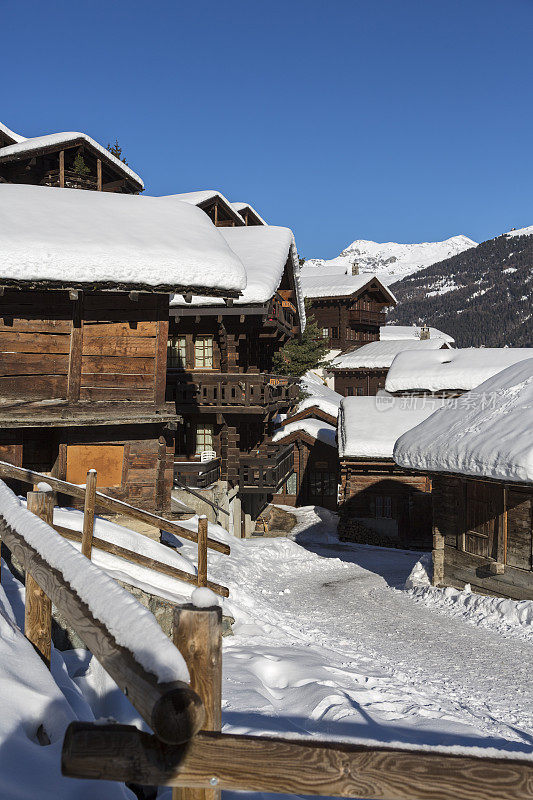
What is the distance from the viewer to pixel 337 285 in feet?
182

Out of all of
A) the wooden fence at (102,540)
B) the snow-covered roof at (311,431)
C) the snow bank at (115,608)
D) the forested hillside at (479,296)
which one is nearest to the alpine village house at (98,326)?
the wooden fence at (102,540)

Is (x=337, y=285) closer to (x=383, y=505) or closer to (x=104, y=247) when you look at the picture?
(x=383, y=505)

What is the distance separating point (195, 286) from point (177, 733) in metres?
11.3

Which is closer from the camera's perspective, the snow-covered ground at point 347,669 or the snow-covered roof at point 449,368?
the snow-covered ground at point 347,669

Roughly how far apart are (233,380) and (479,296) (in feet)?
447

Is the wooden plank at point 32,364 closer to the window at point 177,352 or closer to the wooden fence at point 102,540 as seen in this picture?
the wooden fence at point 102,540

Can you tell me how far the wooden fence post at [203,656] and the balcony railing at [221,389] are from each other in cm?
1969

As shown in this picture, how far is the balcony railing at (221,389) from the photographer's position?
72.4 feet

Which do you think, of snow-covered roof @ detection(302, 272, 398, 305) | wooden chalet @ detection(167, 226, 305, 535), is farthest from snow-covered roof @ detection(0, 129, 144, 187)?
snow-covered roof @ detection(302, 272, 398, 305)

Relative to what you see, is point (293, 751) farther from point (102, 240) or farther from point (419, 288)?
point (419, 288)

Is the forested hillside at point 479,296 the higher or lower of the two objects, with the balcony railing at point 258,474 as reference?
higher

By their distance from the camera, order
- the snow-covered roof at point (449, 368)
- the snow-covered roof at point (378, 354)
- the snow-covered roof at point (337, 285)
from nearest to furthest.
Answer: the snow-covered roof at point (449, 368) < the snow-covered roof at point (378, 354) < the snow-covered roof at point (337, 285)

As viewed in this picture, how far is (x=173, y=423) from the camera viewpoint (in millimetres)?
13492

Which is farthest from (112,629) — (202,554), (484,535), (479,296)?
(479,296)
